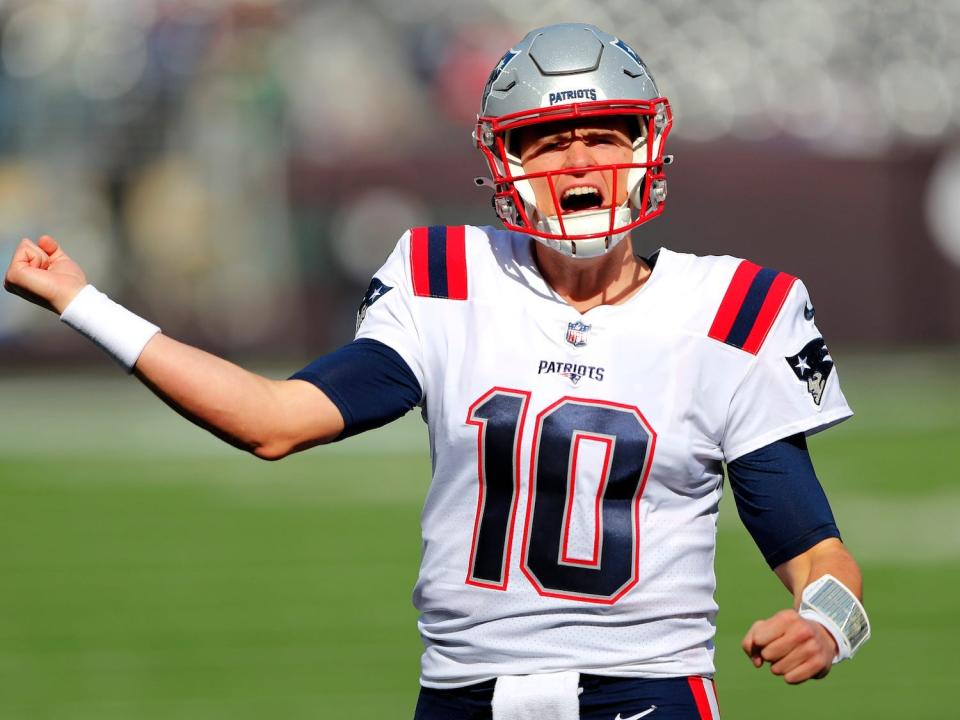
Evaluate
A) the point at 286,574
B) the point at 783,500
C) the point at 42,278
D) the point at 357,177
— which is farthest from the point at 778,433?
the point at 357,177

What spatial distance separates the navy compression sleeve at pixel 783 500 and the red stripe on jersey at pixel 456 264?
22.5 inches

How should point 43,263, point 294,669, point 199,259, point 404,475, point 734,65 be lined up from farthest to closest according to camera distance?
1. point 734,65
2. point 199,259
3. point 404,475
4. point 294,669
5. point 43,263

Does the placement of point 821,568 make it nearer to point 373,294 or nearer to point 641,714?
point 641,714

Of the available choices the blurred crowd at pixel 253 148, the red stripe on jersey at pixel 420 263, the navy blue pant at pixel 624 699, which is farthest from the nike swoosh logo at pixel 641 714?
→ the blurred crowd at pixel 253 148

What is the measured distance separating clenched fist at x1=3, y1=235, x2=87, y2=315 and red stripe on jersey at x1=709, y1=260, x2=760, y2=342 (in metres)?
1.07

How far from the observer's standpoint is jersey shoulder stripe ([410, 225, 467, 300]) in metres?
2.97

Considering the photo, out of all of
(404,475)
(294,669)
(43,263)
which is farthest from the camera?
(404,475)

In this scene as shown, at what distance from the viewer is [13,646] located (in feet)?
22.1

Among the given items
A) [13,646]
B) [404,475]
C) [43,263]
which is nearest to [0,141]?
[404,475]

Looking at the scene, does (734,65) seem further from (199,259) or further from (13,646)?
(13,646)

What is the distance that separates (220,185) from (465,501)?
45.1ft

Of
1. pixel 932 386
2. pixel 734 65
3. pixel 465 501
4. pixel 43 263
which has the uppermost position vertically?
pixel 734 65

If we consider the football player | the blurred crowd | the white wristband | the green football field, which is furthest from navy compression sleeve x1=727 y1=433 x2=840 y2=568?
the blurred crowd

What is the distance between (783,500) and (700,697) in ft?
1.19
